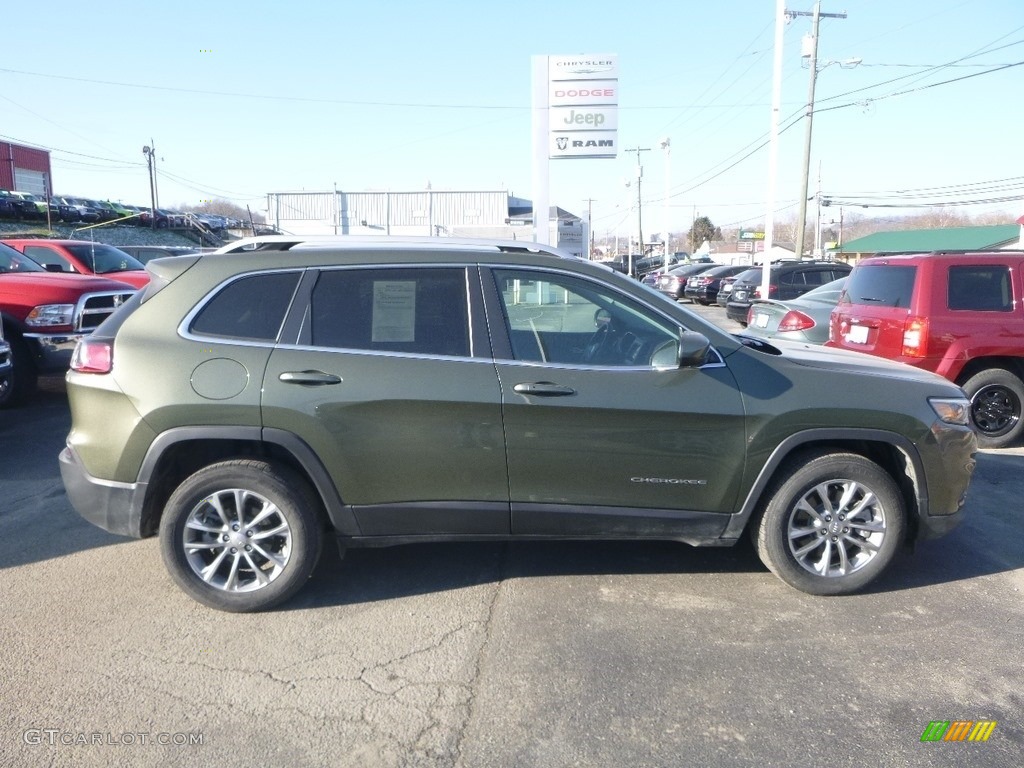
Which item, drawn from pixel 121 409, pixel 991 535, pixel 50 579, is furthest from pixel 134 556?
pixel 991 535

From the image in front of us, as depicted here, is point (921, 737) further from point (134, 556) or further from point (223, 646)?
point (134, 556)

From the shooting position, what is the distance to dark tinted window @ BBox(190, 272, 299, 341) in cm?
398

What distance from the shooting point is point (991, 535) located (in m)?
5.14

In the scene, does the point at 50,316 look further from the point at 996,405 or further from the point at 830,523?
the point at 996,405

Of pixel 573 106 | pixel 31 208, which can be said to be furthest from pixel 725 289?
pixel 31 208

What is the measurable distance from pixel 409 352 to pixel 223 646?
164 cm

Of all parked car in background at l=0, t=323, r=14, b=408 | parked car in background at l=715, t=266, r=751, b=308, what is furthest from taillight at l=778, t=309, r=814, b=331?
parked car in background at l=715, t=266, r=751, b=308

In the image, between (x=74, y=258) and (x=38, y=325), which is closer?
(x=38, y=325)

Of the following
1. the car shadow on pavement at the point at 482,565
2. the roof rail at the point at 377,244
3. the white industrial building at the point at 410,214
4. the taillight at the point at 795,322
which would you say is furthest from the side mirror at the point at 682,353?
the white industrial building at the point at 410,214

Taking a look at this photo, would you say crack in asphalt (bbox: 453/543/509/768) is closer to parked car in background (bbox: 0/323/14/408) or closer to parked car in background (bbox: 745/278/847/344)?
parked car in background (bbox: 745/278/847/344)

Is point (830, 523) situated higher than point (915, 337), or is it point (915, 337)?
point (915, 337)

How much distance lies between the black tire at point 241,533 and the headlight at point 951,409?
3296mm

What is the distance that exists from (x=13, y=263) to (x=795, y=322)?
32.2 ft

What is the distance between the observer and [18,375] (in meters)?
8.77
